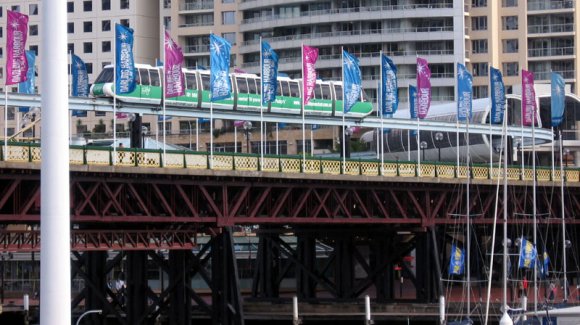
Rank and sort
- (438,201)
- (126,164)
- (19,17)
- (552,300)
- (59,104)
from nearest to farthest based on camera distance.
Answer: (59,104) → (19,17) → (126,164) → (552,300) → (438,201)

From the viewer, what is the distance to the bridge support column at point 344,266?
96188mm

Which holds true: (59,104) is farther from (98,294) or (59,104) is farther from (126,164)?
(98,294)

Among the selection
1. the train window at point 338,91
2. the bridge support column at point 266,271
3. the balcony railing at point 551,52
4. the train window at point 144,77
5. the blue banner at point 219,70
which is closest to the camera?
the blue banner at point 219,70

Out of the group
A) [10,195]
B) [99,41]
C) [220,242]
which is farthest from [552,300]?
[99,41]

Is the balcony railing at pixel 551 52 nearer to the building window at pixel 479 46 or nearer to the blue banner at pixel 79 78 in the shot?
the building window at pixel 479 46

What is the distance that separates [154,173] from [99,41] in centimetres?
9704

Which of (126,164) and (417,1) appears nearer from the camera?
(126,164)

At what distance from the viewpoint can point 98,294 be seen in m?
77.9

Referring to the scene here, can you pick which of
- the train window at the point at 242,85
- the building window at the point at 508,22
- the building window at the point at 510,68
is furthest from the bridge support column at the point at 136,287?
the building window at the point at 508,22

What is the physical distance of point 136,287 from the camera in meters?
78.4

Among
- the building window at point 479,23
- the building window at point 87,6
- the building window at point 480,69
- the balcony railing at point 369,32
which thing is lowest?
the building window at point 480,69

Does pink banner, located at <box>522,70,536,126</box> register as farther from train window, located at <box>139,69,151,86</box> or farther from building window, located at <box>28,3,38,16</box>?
building window, located at <box>28,3,38,16</box>

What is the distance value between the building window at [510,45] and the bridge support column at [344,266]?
2883 inches

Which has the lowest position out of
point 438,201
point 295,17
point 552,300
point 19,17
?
point 552,300
